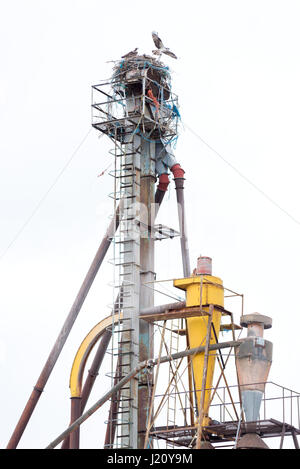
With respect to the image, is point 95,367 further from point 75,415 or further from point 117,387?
point 117,387

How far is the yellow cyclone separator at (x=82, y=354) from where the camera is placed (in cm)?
5984

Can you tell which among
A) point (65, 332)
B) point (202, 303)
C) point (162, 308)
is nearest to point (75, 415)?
point (65, 332)

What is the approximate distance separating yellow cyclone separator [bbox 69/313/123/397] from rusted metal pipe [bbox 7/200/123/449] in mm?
934

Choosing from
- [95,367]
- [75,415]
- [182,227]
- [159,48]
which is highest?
[159,48]

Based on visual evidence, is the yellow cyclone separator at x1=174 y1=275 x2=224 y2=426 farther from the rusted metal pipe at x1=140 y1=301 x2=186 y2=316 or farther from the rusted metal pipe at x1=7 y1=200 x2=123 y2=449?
the rusted metal pipe at x1=7 y1=200 x2=123 y2=449

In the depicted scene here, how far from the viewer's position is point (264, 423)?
5400cm

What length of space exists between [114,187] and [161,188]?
2418 millimetres

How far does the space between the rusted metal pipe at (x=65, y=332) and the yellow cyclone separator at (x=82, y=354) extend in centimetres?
93

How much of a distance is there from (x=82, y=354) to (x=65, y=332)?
4.27 ft

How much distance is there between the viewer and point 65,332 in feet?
199

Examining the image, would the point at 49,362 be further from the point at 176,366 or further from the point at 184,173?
the point at 184,173

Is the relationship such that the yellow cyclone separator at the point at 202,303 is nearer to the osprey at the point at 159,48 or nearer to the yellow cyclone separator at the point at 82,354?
the yellow cyclone separator at the point at 82,354
